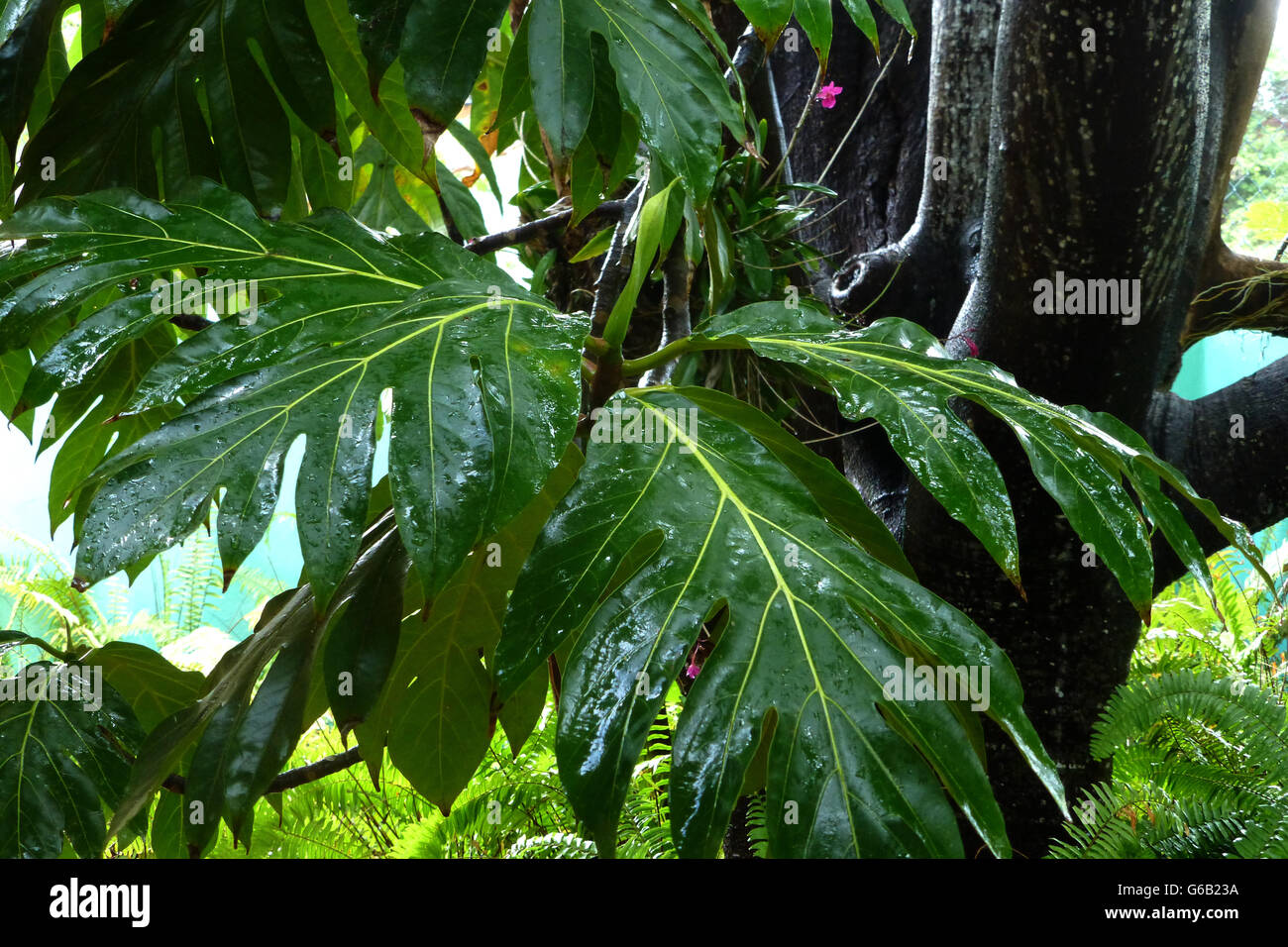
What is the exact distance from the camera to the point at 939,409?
68 centimetres

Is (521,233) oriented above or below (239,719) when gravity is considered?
above

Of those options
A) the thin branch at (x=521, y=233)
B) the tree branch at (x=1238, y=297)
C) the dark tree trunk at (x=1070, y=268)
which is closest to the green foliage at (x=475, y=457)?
the thin branch at (x=521, y=233)

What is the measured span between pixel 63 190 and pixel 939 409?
0.77 metres

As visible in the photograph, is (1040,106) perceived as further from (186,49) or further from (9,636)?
(9,636)

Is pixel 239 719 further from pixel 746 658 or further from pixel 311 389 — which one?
pixel 746 658

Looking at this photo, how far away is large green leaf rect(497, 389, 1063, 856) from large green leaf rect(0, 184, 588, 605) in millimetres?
76

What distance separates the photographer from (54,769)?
798 mm

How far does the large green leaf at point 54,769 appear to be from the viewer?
78cm

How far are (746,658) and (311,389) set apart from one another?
29 cm

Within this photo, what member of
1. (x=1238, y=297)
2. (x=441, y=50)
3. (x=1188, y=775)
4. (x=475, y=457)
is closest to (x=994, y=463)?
(x=475, y=457)

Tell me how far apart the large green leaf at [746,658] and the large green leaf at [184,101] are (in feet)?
1.58

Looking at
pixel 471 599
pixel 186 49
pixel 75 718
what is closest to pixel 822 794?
pixel 471 599

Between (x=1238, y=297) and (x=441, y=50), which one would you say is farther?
(x=1238, y=297)
